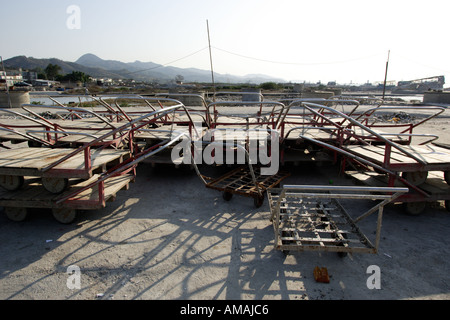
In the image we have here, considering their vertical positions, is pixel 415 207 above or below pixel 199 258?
above

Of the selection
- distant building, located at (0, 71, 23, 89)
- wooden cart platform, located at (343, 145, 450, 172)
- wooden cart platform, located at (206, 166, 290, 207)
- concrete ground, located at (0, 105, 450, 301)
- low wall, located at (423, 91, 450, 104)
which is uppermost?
distant building, located at (0, 71, 23, 89)

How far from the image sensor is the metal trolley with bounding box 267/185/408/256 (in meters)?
3.09

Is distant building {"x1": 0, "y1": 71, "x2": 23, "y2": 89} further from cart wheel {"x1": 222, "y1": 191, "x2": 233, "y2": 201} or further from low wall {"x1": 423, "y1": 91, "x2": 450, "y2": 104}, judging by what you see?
low wall {"x1": 423, "y1": 91, "x2": 450, "y2": 104}

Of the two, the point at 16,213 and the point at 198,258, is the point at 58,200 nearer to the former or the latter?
the point at 16,213

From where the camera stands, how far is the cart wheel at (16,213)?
4301 millimetres

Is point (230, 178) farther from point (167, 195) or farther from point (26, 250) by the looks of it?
point (26, 250)

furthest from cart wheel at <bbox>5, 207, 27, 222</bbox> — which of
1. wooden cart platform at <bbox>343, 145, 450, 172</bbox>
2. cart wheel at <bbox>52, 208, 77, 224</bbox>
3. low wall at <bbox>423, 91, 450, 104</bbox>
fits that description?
low wall at <bbox>423, 91, 450, 104</bbox>

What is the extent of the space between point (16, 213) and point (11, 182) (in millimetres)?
478

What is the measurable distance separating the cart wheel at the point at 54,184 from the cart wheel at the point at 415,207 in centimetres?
542

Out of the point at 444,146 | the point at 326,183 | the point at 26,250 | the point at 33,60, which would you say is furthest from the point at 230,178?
the point at 33,60

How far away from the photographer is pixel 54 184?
4.16 metres

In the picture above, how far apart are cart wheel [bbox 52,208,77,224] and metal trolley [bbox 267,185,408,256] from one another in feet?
9.77

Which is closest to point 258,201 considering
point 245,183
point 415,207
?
point 245,183
